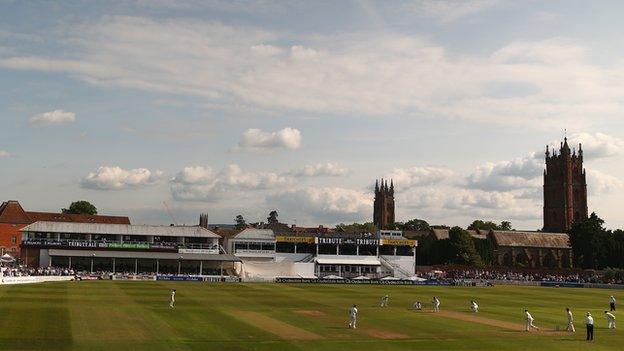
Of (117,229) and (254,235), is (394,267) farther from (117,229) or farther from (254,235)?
(117,229)

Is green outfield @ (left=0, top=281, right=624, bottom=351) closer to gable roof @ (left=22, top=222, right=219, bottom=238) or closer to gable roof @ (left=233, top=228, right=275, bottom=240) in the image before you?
gable roof @ (left=22, top=222, right=219, bottom=238)

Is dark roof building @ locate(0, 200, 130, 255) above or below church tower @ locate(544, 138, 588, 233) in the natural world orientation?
below

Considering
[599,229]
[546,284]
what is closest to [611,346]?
[546,284]

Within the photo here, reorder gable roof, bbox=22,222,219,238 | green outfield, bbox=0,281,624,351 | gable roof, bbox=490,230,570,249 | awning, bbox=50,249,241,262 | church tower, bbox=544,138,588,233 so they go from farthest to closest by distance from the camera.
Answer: church tower, bbox=544,138,588,233
gable roof, bbox=490,230,570,249
gable roof, bbox=22,222,219,238
awning, bbox=50,249,241,262
green outfield, bbox=0,281,624,351

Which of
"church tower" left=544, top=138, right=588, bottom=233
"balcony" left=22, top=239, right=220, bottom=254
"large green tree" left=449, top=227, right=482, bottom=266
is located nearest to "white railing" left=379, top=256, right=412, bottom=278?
"large green tree" left=449, top=227, right=482, bottom=266

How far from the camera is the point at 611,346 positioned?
32.7 meters

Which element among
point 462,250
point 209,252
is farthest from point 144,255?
point 462,250

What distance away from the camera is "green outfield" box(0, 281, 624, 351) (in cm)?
3056

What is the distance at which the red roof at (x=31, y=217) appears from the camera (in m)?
126

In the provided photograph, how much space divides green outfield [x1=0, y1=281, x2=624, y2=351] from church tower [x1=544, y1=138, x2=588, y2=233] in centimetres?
12813

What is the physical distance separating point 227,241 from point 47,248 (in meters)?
29.8

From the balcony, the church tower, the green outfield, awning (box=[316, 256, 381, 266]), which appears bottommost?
the green outfield

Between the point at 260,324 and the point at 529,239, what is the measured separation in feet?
428

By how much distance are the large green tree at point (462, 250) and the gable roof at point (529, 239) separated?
28.3 meters
